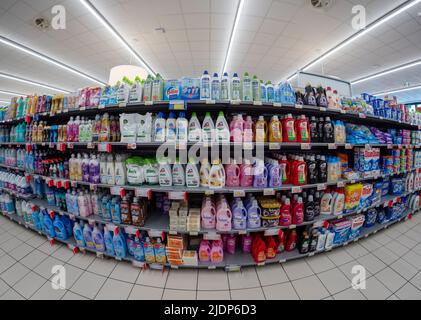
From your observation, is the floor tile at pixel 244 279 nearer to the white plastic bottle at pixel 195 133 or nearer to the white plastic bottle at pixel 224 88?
the white plastic bottle at pixel 195 133

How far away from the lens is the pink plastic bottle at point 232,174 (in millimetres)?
1519

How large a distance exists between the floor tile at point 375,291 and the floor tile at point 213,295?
1.24 metres

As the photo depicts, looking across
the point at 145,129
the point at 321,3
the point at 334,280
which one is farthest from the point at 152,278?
the point at 321,3

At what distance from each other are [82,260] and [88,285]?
42 cm

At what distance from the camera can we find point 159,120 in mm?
1474

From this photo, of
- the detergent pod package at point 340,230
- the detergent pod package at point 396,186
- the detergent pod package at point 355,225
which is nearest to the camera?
the detergent pod package at point 340,230

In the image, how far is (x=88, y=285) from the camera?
1.45 meters

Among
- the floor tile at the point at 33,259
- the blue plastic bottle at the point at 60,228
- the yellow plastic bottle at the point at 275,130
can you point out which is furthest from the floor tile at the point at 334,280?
the floor tile at the point at 33,259

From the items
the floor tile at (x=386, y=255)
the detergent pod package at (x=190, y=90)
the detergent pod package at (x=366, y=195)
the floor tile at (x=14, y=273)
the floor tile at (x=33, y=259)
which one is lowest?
the floor tile at (x=14, y=273)

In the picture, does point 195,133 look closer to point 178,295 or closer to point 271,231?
point 271,231

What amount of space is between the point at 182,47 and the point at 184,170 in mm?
4174

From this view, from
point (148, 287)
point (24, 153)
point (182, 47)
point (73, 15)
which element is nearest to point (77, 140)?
point (24, 153)

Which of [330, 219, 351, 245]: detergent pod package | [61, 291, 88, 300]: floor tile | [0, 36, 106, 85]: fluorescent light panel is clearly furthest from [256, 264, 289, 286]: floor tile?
[0, 36, 106, 85]: fluorescent light panel
